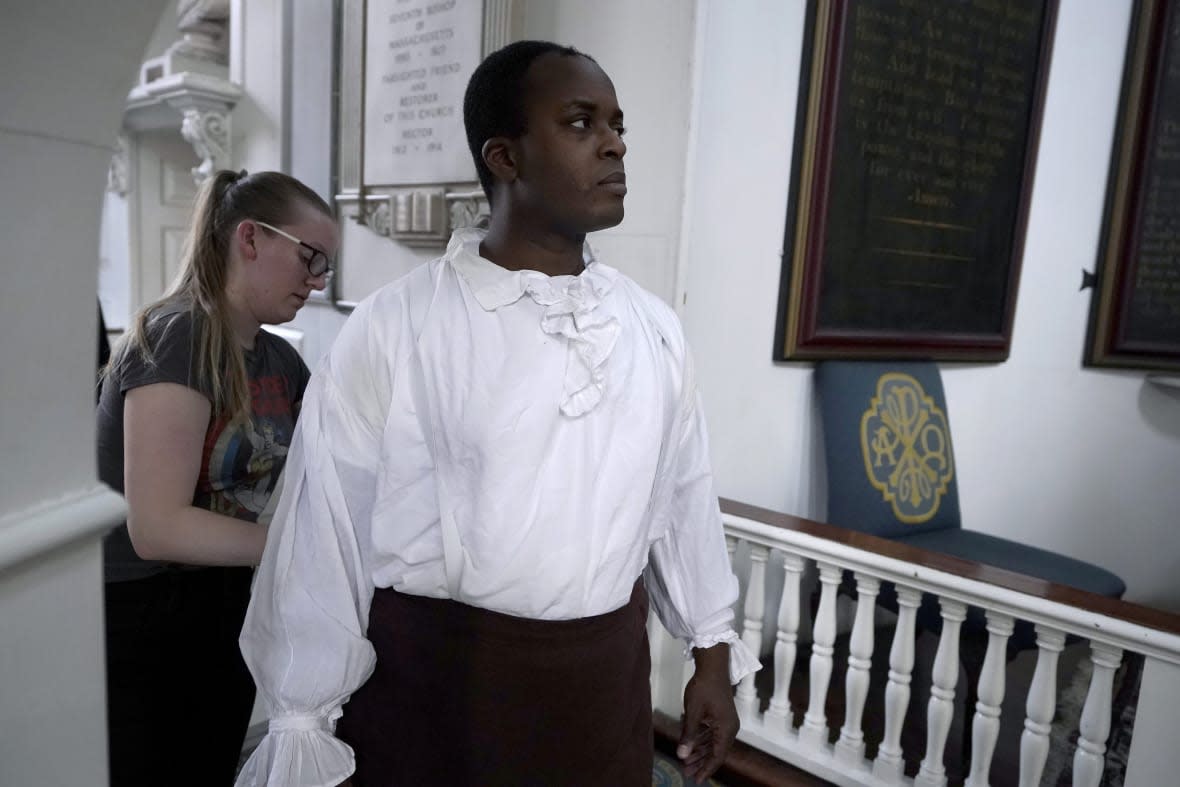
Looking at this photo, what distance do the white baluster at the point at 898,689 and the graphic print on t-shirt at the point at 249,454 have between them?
50.0 inches

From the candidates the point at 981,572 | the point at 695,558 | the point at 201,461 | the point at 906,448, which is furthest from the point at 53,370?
the point at 906,448

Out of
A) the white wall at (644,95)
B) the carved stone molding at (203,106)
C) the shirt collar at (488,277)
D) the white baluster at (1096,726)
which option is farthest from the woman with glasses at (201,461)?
the carved stone molding at (203,106)

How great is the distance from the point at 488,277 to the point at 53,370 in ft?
1.86

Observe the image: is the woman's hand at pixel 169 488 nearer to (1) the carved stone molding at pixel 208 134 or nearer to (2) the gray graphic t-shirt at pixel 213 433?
(2) the gray graphic t-shirt at pixel 213 433

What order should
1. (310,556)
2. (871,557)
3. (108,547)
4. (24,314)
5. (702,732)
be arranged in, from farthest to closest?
1. (871,557)
2. (108,547)
3. (702,732)
4. (310,556)
5. (24,314)

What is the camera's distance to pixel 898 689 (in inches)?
71.3

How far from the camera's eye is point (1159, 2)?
297 cm

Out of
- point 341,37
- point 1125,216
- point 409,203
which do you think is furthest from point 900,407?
point 341,37

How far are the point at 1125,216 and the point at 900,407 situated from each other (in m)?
1.36

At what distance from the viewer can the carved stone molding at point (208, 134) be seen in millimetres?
3256

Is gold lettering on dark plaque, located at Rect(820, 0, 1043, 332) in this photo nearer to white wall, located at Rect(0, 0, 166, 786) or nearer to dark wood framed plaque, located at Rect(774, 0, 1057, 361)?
dark wood framed plaque, located at Rect(774, 0, 1057, 361)

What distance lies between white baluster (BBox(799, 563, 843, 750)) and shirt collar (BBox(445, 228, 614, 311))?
1.06 metres

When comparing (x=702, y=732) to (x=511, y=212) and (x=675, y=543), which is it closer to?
(x=675, y=543)

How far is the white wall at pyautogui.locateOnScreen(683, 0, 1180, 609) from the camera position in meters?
2.31
